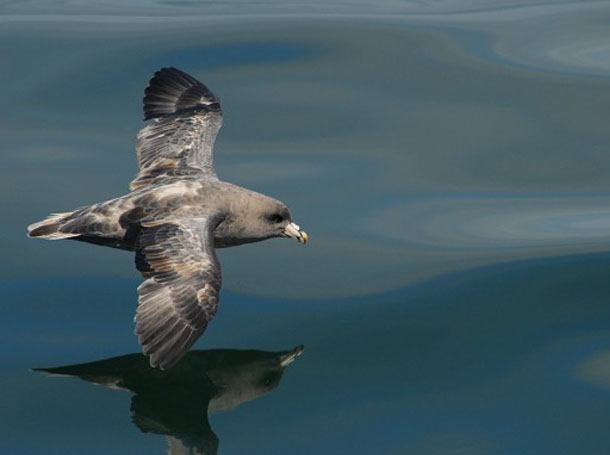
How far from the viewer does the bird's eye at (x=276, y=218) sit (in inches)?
353

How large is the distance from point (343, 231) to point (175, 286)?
221 centimetres

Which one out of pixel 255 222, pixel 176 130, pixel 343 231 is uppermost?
pixel 176 130

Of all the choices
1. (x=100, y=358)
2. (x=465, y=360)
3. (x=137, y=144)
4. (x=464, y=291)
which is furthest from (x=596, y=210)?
(x=100, y=358)

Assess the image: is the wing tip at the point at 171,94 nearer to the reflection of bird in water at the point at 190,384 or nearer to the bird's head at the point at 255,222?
the bird's head at the point at 255,222

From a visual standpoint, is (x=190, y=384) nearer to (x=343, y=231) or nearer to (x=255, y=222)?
(x=255, y=222)

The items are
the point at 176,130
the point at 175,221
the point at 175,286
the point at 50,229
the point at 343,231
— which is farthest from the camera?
the point at 176,130

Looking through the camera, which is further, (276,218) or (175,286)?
(276,218)

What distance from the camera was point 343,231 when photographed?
9.83m

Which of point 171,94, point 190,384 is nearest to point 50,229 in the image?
point 190,384

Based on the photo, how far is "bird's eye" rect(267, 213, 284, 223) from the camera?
8.97 m

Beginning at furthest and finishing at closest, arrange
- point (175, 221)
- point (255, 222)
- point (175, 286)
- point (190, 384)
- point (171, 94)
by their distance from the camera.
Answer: point (171, 94) → point (255, 222) → point (175, 221) → point (175, 286) → point (190, 384)

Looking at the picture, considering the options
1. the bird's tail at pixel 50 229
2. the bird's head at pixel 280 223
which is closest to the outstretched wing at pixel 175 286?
the bird's head at pixel 280 223

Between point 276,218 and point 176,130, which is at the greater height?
point 176,130

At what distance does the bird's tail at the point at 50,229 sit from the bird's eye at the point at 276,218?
1.30 metres
